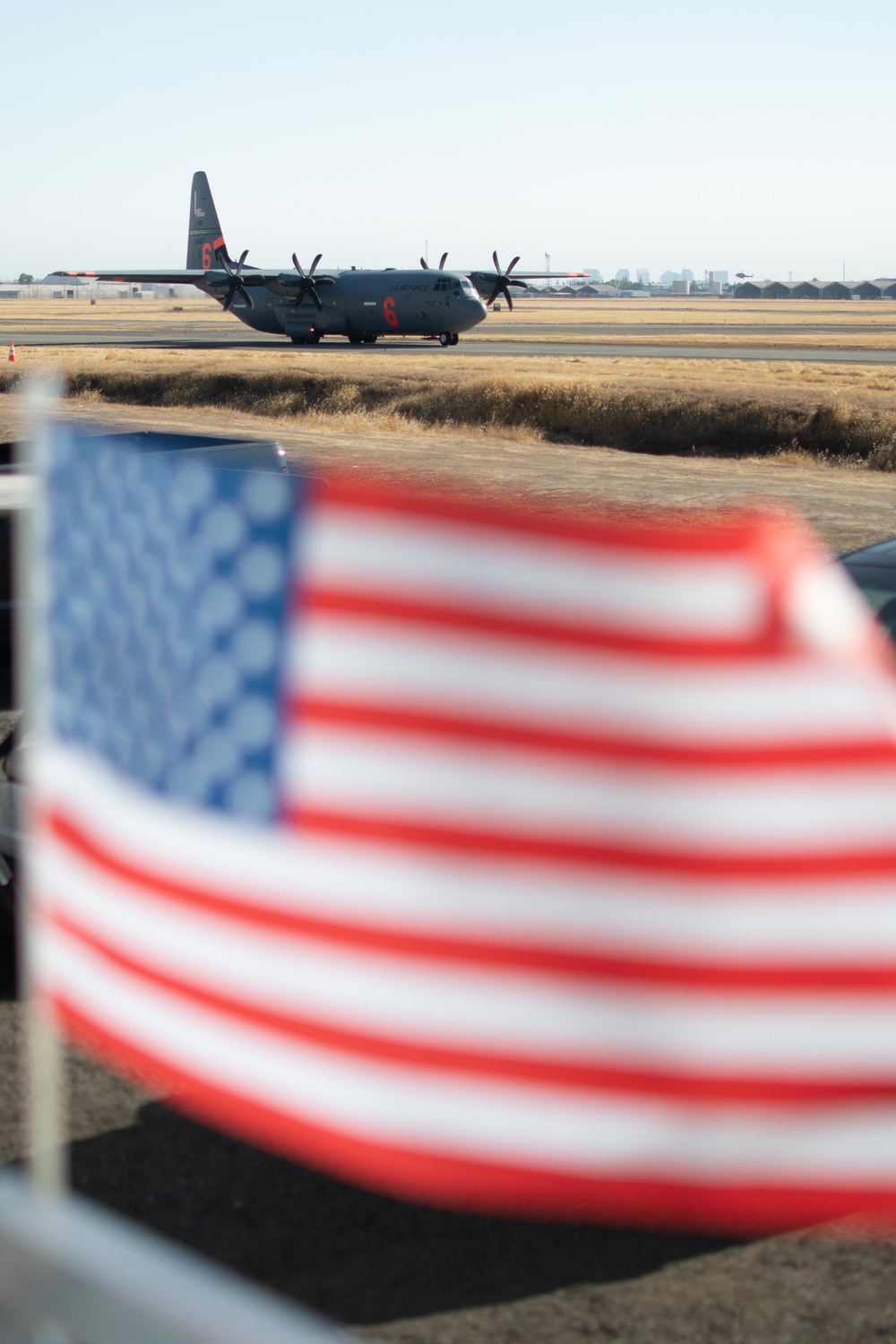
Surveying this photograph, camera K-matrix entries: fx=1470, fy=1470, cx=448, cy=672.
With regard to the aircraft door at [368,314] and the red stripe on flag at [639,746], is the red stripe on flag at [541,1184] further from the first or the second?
the aircraft door at [368,314]

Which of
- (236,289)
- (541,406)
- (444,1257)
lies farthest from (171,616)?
(236,289)

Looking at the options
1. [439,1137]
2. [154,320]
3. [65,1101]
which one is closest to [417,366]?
[65,1101]

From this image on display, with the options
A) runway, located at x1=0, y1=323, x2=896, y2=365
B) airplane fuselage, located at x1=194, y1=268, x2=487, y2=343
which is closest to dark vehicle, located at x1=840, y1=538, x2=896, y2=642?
runway, located at x1=0, y1=323, x2=896, y2=365

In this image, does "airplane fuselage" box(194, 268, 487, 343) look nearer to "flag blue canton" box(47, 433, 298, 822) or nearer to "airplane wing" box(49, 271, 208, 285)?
"airplane wing" box(49, 271, 208, 285)

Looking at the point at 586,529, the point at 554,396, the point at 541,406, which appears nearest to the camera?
the point at 586,529

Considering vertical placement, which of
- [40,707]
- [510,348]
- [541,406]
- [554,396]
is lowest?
[40,707]

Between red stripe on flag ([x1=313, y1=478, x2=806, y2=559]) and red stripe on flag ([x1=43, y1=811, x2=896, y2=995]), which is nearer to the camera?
red stripe on flag ([x1=313, y1=478, x2=806, y2=559])

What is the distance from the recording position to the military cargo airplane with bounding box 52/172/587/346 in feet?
207

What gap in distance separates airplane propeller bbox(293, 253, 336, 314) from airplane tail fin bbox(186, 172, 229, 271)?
16366mm

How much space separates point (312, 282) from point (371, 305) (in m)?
3.09

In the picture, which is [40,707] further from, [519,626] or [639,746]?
[639,746]

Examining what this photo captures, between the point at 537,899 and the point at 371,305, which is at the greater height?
the point at 371,305

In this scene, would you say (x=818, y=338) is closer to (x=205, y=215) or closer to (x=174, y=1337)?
(x=205, y=215)

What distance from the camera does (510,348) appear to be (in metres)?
67.2
